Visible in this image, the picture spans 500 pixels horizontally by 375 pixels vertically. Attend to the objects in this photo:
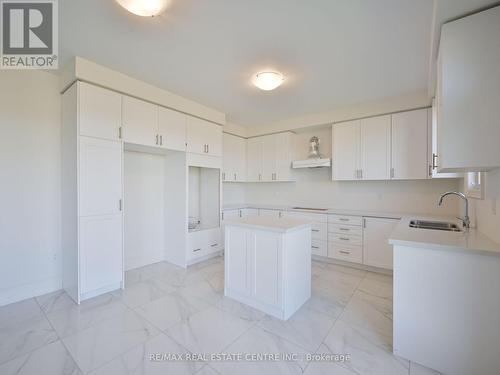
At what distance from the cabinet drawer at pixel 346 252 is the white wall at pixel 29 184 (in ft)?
12.6

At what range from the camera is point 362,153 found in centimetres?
370

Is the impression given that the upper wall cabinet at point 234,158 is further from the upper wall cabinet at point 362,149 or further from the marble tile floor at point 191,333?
the marble tile floor at point 191,333

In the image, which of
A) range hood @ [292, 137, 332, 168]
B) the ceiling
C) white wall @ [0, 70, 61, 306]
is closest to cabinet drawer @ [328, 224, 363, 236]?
range hood @ [292, 137, 332, 168]

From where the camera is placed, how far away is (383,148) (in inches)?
139

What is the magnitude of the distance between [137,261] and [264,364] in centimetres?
265

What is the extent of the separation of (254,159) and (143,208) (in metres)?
2.52

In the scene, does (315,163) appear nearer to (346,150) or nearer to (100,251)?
(346,150)

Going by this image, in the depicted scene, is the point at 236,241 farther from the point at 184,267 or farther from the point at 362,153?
the point at 362,153

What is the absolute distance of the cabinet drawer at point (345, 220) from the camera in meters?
3.50

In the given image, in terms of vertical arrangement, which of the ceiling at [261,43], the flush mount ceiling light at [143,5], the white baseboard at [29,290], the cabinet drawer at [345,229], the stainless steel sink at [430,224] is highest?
the ceiling at [261,43]

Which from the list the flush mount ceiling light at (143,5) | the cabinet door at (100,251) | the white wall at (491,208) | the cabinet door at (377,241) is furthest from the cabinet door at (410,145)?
the cabinet door at (100,251)

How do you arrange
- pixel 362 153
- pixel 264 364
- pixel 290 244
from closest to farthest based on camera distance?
pixel 264 364 → pixel 290 244 → pixel 362 153

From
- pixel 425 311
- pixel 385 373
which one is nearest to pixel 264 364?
pixel 385 373

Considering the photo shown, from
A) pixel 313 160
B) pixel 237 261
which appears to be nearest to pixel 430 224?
pixel 313 160
